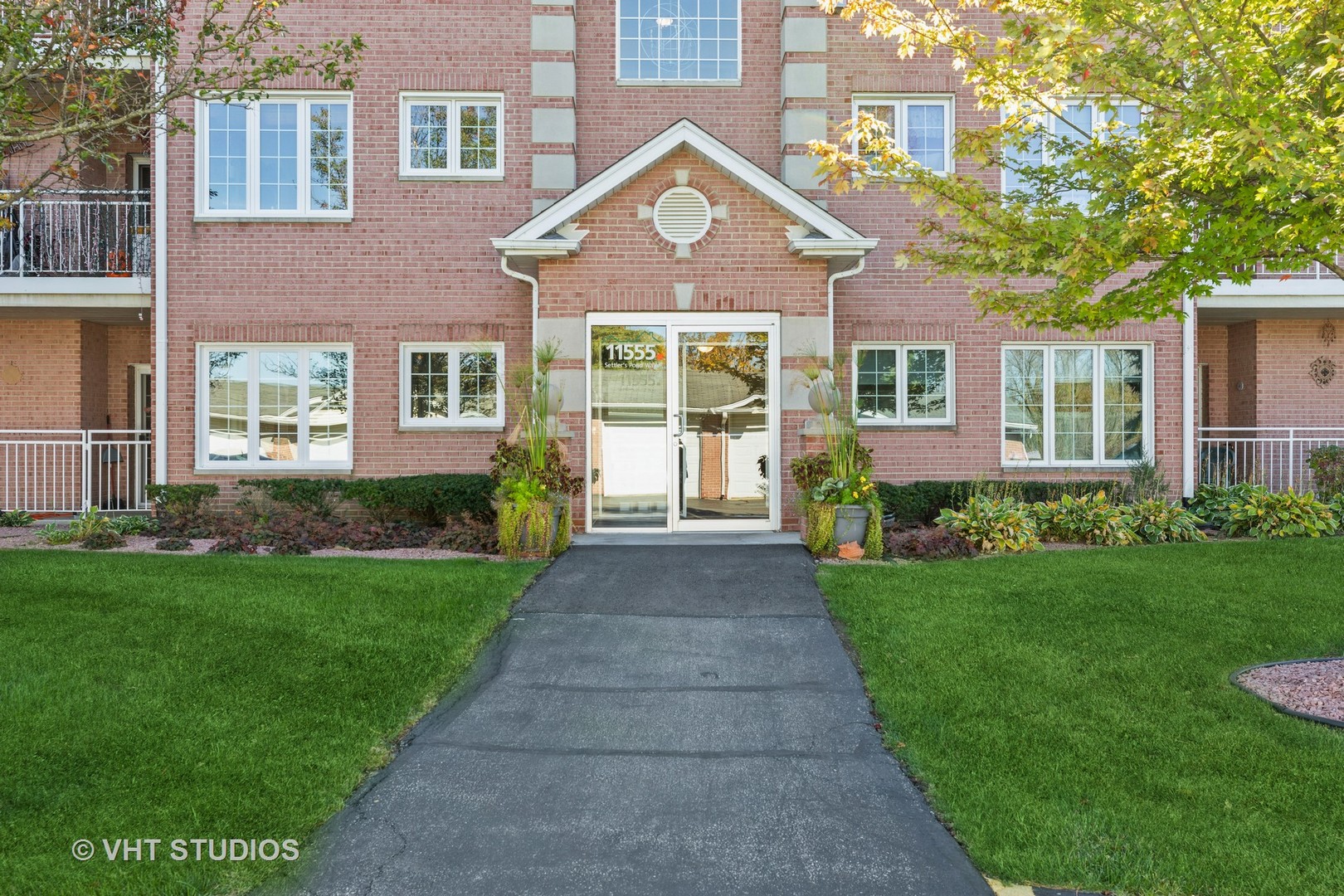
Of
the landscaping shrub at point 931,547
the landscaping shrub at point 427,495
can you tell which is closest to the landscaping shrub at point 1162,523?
the landscaping shrub at point 931,547

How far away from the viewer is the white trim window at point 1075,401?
1316 cm

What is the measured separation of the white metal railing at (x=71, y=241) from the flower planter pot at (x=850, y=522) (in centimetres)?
1047

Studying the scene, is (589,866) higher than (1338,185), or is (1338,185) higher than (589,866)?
(1338,185)

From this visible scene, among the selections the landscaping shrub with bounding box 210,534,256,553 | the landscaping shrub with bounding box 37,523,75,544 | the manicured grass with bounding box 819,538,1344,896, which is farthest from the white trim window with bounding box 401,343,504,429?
the manicured grass with bounding box 819,538,1344,896

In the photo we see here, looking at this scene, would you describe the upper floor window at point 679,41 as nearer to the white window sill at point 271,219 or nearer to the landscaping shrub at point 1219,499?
the white window sill at point 271,219

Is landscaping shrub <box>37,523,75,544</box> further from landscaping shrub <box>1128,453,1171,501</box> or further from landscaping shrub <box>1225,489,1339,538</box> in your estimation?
landscaping shrub <box>1225,489,1339,538</box>

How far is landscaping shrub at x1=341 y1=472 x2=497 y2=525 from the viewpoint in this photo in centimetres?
1174

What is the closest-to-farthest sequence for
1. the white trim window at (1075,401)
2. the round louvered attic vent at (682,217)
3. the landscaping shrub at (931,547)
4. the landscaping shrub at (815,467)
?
the landscaping shrub at (931,547)
the landscaping shrub at (815,467)
the round louvered attic vent at (682,217)
the white trim window at (1075,401)

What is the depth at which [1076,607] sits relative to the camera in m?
7.55

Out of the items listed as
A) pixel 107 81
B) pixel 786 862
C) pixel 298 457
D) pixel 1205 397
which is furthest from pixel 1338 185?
pixel 1205 397

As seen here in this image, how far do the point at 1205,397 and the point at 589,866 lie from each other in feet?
52.6

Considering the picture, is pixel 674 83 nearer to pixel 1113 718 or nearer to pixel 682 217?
pixel 682 217

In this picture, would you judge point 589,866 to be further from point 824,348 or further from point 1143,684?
point 824,348

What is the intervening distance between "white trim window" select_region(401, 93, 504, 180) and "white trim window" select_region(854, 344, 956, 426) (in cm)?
578
